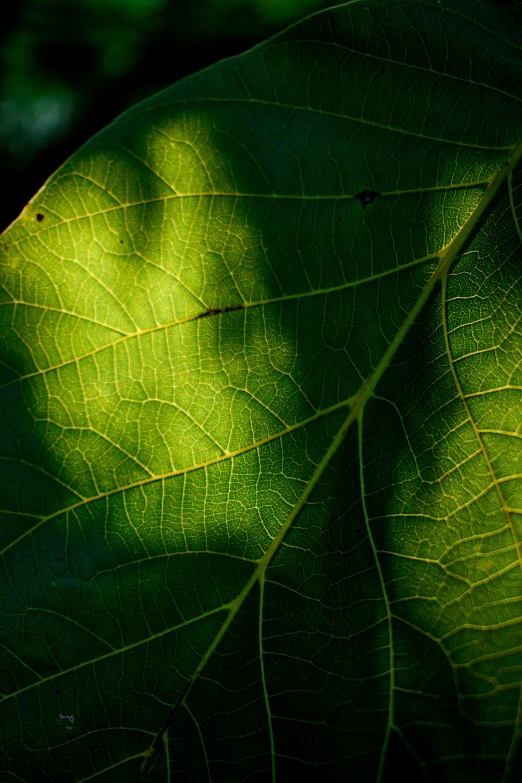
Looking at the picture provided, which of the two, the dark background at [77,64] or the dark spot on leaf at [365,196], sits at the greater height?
the dark background at [77,64]

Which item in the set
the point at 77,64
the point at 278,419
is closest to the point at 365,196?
the point at 278,419

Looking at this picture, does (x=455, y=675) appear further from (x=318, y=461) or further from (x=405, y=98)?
(x=405, y=98)

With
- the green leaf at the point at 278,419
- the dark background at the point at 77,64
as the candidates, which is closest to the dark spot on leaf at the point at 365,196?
the green leaf at the point at 278,419

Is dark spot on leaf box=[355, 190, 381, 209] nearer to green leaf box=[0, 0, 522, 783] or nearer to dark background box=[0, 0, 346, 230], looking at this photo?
green leaf box=[0, 0, 522, 783]

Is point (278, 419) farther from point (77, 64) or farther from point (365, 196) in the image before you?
point (77, 64)

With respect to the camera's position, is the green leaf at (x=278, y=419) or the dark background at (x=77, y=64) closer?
the green leaf at (x=278, y=419)

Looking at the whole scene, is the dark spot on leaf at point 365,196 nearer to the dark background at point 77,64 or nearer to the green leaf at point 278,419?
the green leaf at point 278,419
